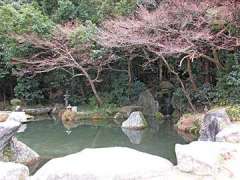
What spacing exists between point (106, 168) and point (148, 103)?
11852 mm

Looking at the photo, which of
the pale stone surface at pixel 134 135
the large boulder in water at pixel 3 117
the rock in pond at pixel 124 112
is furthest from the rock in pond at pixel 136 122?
the large boulder in water at pixel 3 117

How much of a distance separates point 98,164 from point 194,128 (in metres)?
7.82

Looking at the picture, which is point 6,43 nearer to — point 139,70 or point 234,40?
point 139,70

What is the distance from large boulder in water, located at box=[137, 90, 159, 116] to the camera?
1711 cm

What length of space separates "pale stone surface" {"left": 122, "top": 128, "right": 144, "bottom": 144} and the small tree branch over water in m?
2.88

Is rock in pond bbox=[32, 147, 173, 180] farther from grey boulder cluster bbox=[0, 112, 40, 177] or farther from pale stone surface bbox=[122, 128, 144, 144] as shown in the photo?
pale stone surface bbox=[122, 128, 144, 144]

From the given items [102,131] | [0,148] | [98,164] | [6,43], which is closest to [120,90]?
[102,131]

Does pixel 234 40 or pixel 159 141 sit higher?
pixel 234 40

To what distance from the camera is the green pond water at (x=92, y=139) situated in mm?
11195

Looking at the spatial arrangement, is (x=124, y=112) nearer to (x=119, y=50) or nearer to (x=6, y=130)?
(x=119, y=50)

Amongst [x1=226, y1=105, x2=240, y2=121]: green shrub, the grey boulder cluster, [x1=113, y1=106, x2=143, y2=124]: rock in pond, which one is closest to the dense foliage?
[x1=113, y1=106, x2=143, y2=124]: rock in pond

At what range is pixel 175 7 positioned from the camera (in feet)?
43.9

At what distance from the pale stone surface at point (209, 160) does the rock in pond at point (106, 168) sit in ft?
0.94

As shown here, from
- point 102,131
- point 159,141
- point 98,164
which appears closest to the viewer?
point 98,164
